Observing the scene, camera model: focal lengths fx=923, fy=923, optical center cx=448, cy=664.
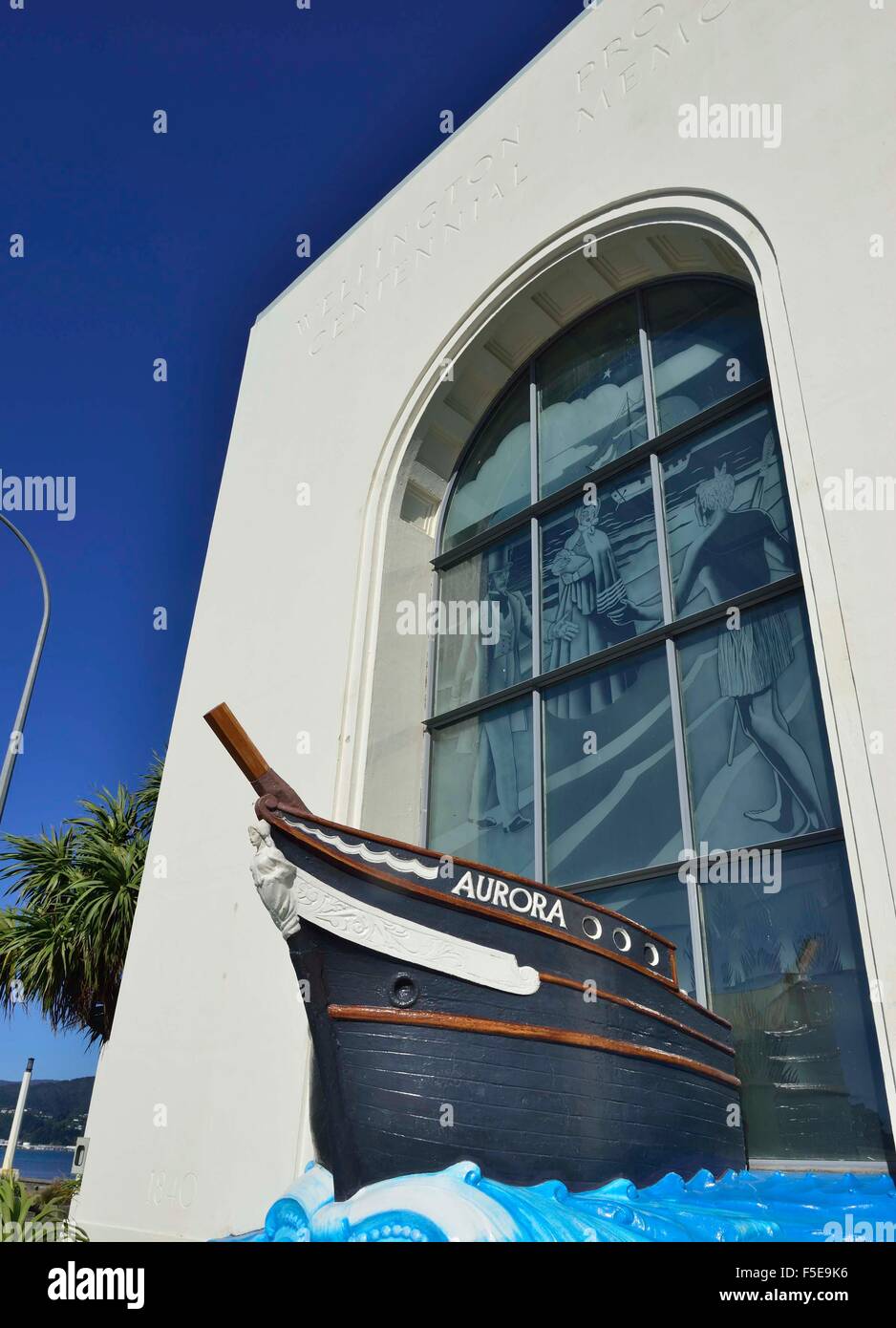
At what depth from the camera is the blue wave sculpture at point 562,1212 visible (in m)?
3.82

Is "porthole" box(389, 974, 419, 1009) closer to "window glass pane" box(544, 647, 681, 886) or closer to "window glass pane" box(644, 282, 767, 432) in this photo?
"window glass pane" box(544, 647, 681, 886)

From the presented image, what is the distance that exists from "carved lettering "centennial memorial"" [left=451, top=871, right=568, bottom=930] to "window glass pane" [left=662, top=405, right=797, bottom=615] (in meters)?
3.53

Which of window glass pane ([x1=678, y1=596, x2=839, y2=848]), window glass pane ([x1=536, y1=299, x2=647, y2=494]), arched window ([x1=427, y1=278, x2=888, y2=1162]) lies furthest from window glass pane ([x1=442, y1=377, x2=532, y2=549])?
window glass pane ([x1=678, y1=596, x2=839, y2=848])

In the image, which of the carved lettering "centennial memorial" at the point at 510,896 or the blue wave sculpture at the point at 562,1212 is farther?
the carved lettering "centennial memorial" at the point at 510,896

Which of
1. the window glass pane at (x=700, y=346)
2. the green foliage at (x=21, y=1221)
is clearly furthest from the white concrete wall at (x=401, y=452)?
the window glass pane at (x=700, y=346)

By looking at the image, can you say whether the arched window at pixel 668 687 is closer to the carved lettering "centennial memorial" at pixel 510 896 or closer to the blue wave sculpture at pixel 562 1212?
the blue wave sculpture at pixel 562 1212

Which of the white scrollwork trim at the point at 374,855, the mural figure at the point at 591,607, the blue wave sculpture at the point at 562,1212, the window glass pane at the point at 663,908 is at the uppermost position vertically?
the mural figure at the point at 591,607

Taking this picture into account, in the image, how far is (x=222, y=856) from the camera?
9.43 meters

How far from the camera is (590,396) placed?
973 centimetres

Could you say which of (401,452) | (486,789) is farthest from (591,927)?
(401,452)

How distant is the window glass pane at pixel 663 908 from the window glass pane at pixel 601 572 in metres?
2.21

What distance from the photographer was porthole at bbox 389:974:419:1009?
431cm

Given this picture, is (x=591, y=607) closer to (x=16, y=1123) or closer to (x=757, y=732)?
(x=757, y=732)

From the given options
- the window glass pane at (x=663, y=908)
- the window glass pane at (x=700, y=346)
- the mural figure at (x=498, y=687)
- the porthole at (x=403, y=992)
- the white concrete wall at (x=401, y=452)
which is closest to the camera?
the porthole at (x=403, y=992)
